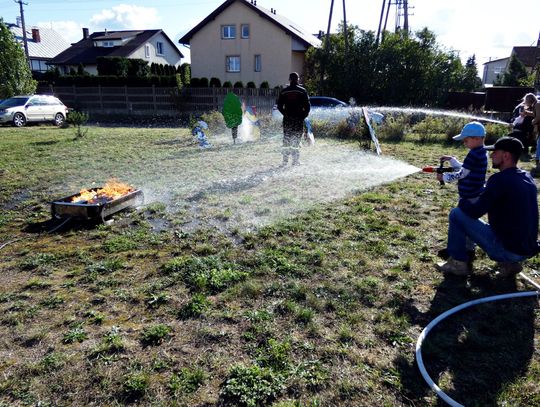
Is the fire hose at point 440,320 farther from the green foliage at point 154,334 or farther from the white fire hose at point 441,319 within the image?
the green foliage at point 154,334

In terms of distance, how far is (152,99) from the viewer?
1027 inches

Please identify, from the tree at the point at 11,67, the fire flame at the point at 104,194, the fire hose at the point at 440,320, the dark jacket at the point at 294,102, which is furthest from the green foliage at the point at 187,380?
the tree at the point at 11,67

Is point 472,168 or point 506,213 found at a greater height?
point 472,168

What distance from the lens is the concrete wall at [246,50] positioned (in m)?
30.7

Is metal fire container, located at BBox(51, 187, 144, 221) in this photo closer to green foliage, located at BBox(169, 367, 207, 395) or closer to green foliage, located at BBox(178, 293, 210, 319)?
green foliage, located at BBox(178, 293, 210, 319)

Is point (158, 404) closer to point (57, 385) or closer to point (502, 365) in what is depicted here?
point (57, 385)

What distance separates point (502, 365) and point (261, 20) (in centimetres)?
3152

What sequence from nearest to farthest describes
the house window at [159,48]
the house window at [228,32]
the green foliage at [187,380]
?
the green foliage at [187,380] → the house window at [228,32] → the house window at [159,48]

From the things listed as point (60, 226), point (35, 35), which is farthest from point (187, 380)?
point (35, 35)

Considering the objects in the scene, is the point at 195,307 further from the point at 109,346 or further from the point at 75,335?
the point at 75,335

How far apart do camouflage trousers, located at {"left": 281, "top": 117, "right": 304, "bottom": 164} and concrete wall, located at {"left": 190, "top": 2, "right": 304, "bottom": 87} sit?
21.8m

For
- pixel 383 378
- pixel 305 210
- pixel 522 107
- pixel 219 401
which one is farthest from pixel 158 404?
pixel 522 107

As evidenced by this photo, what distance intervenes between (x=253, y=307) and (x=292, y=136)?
22.5 feet

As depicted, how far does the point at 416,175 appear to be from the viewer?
913 centimetres
